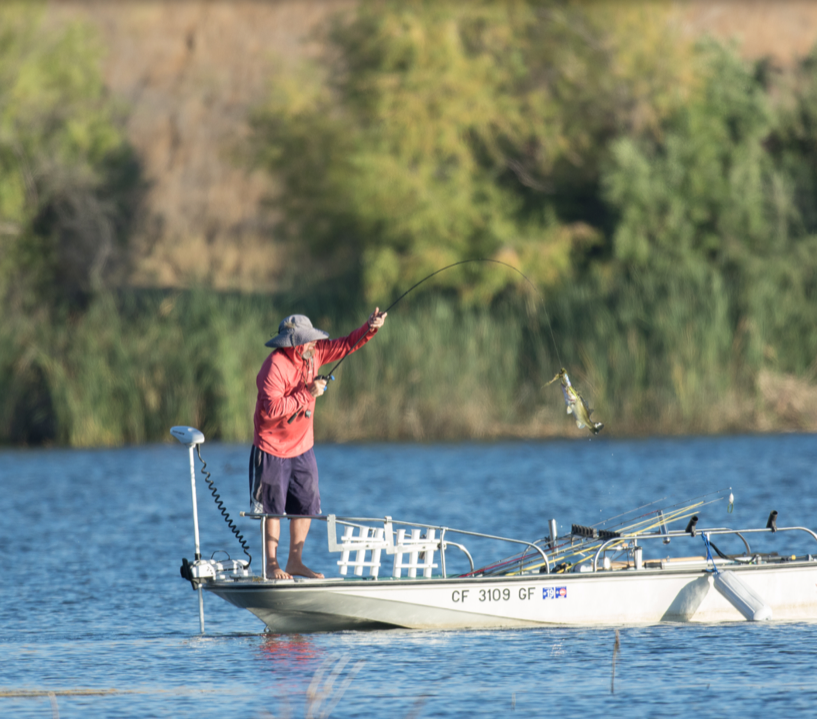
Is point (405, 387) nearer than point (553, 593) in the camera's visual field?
No

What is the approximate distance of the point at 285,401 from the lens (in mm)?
10984

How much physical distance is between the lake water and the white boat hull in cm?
14

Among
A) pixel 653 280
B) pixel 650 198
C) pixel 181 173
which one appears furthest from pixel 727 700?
pixel 181 173

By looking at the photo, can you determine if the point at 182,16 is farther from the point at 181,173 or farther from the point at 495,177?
the point at 495,177

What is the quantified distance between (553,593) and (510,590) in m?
0.35

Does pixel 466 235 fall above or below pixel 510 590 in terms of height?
above

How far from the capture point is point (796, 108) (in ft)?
119

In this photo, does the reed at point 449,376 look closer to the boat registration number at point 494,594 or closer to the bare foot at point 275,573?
the boat registration number at point 494,594

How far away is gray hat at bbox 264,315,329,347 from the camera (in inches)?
439

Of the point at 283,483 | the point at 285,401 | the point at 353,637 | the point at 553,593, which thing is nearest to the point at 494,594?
the point at 553,593

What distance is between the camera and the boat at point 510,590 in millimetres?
11117

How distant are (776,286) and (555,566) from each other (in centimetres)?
1715

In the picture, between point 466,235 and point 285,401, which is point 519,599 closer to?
point 285,401

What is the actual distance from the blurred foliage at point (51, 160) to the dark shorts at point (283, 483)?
2696 cm
